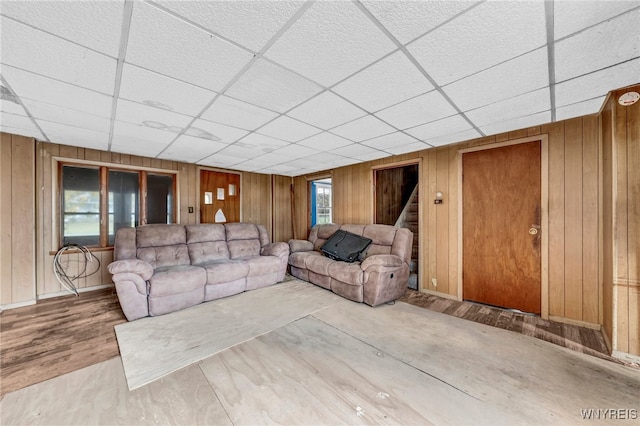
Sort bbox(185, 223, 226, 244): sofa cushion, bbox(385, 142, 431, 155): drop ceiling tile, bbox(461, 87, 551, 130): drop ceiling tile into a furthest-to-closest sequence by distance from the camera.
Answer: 1. bbox(185, 223, 226, 244): sofa cushion
2. bbox(385, 142, 431, 155): drop ceiling tile
3. bbox(461, 87, 551, 130): drop ceiling tile

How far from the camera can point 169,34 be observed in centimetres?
137

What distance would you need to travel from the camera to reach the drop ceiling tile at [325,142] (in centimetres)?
320

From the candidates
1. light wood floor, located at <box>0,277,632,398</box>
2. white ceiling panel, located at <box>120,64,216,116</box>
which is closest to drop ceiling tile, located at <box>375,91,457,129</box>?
white ceiling panel, located at <box>120,64,216,116</box>

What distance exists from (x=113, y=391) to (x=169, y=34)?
2.36 m

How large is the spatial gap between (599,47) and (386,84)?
4.18 ft

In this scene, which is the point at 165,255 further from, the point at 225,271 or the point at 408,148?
the point at 408,148

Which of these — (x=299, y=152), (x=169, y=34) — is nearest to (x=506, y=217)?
(x=299, y=152)

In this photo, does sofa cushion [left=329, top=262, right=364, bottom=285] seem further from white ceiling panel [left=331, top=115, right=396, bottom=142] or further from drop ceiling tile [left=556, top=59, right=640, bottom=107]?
drop ceiling tile [left=556, top=59, right=640, bottom=107]

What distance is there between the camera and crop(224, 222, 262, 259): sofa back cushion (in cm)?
427

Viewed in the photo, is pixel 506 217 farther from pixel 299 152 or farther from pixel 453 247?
pixel 299 152

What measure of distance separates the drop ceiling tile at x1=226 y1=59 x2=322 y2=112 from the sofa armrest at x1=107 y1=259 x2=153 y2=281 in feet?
7.54

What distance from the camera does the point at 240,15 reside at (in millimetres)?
1238

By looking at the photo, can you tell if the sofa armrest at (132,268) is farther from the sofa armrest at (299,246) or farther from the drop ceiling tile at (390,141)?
the drop ceiling tile at (390,141)

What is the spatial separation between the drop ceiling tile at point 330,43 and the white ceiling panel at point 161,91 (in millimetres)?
878
